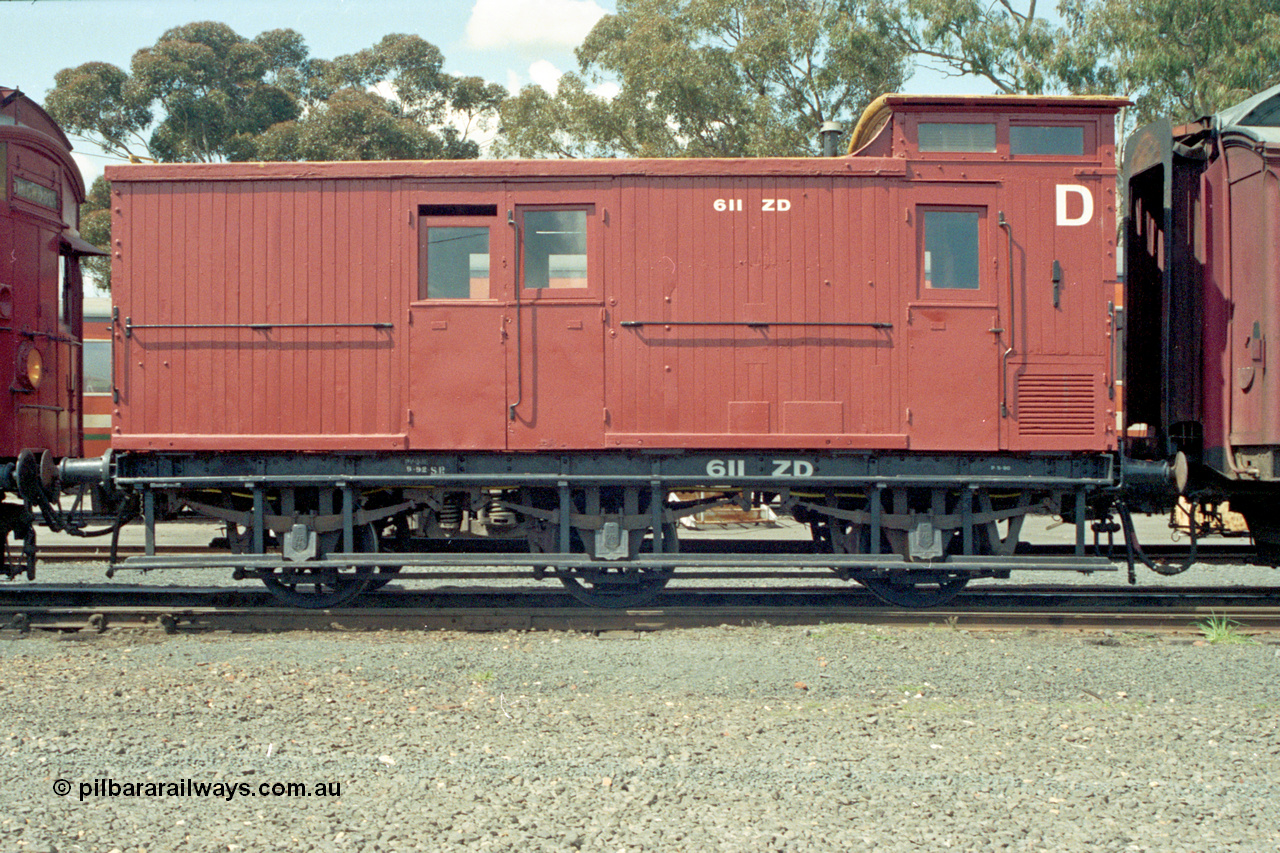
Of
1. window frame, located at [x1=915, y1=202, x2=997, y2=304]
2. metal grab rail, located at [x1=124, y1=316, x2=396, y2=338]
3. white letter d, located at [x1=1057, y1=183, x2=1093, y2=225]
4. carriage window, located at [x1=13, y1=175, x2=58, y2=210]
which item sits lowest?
metal grab rail, located at [x1=124, y1=316, x2=396, y2=338]

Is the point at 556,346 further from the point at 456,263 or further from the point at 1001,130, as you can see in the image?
the point at 1001,130

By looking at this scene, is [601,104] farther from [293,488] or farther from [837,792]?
[837,792]

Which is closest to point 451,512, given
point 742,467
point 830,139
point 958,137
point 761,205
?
point 742,467

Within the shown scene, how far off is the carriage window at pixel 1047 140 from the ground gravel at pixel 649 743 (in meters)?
4.03

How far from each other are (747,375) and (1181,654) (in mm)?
3779

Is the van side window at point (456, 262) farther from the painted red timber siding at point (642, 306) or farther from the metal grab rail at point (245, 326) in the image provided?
the metal grab rail at point (245, 326)

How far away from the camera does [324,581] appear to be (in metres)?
7.86

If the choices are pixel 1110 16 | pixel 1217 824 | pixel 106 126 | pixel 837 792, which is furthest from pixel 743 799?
pixel 106 126

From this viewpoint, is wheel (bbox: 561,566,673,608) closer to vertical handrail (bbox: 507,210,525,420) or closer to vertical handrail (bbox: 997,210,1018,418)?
vertical handrail (bbox: 507,210,525,420)

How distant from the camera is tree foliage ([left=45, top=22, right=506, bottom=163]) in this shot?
94.2ft

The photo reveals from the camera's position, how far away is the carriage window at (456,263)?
7.77 m

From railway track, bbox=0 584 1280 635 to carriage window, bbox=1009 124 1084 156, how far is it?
388 cm

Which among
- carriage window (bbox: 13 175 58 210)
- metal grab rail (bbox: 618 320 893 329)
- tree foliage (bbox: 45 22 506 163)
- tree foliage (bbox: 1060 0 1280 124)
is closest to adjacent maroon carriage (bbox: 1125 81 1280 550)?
metal grab rail (bbox: 618 320 893 329)

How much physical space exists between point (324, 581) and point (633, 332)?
3.37 metres
